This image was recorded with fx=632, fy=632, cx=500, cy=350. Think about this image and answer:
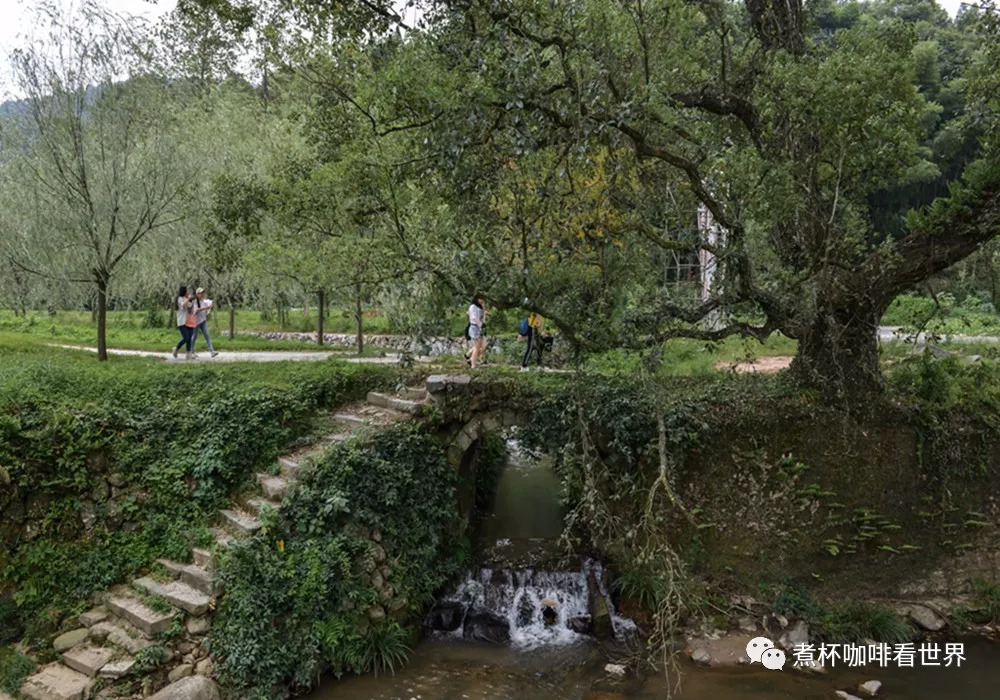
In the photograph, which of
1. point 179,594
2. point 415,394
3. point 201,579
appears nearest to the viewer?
point 179,594

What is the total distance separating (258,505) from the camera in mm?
8133

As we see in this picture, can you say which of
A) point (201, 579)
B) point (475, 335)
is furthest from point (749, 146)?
point (201, 579)

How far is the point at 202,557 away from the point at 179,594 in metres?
0.54

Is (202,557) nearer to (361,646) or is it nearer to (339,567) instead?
(339,567)

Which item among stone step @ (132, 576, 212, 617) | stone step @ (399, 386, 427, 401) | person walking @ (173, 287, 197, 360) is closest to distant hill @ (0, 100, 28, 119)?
person walking @ (173, 287, 197, 360)

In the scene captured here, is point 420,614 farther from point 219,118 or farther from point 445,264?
point 219,118

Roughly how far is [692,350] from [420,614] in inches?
272

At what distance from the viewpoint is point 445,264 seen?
7082mm

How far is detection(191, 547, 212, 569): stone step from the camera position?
25.1 feet

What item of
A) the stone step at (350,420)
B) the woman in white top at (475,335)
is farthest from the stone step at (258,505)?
the woman in white top at (475,335)

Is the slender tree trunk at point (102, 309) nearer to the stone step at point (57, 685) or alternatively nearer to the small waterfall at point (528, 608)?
the stone step at point (57, 685)

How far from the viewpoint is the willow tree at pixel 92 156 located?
409 inches

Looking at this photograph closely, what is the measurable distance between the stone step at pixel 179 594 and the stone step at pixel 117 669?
0.69 m

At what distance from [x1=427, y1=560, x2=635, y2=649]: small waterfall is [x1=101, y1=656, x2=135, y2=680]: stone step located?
3601mm
